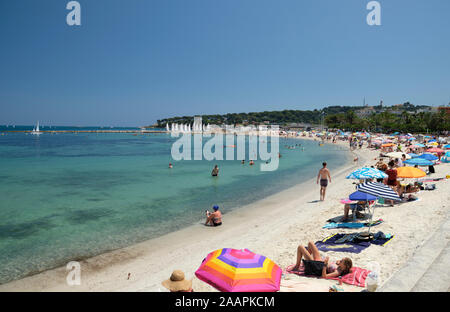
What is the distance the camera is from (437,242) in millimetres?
5754

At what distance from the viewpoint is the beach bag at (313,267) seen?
5336mm

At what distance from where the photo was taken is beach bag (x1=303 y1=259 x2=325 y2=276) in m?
5.34

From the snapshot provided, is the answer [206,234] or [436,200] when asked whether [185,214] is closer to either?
[206,234]

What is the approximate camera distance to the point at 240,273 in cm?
397

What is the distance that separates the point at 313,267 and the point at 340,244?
1824mm

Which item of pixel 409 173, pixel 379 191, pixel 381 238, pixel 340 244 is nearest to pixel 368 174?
pixel 409 173

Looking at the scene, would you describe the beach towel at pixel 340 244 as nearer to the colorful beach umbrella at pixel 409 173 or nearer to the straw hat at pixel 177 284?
the straw hat at pixel 177 284

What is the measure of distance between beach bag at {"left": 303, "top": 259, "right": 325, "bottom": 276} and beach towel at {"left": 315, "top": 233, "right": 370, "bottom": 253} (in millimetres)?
1390

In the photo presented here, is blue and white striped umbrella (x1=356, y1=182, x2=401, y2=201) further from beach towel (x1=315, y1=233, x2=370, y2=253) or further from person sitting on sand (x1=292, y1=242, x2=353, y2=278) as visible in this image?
person sitting on sand (x1=292, y1=242, x2=353, y2=278)

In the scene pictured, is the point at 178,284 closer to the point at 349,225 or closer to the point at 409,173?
the point at 349,225

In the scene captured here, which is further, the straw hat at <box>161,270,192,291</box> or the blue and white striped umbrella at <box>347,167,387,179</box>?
the blue and white striped umbrella at <box>347,167,387,179</box>

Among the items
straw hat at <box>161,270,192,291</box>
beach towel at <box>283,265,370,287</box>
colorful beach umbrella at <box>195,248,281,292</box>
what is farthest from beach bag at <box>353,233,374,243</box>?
straw hat at <box>161,270,192,291</box>

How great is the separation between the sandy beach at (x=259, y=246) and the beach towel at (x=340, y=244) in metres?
0.19

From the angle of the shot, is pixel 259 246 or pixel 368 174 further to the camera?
pixel 368 174
